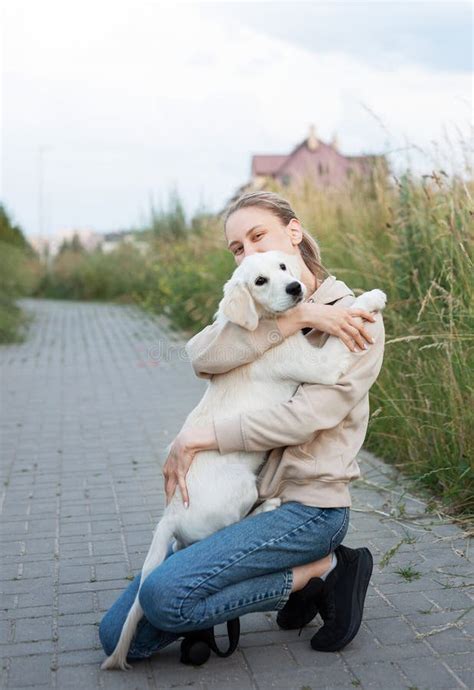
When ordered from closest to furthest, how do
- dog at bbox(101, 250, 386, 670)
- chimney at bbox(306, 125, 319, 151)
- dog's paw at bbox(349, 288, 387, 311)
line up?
dog at bbox(101, 250, 386, 670), dog's paw at bbox(349, 288, 387, 311), chimney at bbox(306, 125, 319, 151)

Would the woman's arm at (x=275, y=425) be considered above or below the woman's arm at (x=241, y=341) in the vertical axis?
below

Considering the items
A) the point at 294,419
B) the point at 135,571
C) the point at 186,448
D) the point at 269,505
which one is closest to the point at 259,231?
the point at 294,419

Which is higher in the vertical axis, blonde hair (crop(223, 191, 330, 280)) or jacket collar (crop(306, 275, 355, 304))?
blonde hair (crop(223, 191, 330, 280))

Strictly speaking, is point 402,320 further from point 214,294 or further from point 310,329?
point 214,294

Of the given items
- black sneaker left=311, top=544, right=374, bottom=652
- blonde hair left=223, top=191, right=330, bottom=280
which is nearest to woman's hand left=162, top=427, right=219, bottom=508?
black sneaker left=311, top=544, right=374, bottom=652

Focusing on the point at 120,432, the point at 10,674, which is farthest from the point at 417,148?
the point at 10,674

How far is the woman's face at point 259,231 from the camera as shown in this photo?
3.65m

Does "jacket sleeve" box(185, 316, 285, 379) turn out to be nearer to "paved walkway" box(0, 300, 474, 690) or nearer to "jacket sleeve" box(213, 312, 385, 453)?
"jacket sleeve" box(213, 312, 385, 453)

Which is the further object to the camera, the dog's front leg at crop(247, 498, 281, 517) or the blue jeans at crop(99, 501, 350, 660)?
the dog's front leg at crop(247, 498, 281, 517)

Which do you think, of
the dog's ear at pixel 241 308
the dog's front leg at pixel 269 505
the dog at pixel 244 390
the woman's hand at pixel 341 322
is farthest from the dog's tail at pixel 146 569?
the woman's hand at pixel 341 322

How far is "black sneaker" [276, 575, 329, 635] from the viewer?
11.3 ft

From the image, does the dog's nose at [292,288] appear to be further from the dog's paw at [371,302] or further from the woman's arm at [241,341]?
the dog's paw at [371,302]

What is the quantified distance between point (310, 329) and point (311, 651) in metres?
→ 1.25

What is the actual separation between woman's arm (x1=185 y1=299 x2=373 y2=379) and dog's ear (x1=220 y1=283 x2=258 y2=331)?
0.05 m
